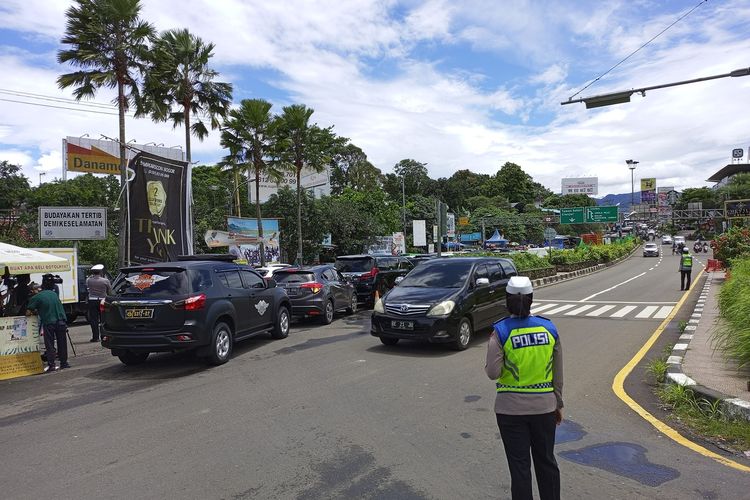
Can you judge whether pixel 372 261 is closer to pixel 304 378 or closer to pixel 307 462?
pixel 304 378

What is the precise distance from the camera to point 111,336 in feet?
26.4

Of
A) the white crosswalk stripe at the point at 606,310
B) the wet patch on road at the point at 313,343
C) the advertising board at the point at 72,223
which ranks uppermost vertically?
the advertising board at the point at 72,223

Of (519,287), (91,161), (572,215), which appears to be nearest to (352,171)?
(572,215)

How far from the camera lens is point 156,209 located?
715 inches

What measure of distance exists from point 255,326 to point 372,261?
25.2 ft

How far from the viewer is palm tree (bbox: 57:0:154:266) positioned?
18297 mm

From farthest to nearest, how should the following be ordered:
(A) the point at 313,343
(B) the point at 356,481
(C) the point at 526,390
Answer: (A) the point at 313,343 → (B) the point at 356,481 → (C) the point at 526,390

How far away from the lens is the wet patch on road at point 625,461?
412 cm

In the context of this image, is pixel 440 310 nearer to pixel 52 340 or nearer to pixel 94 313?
pixel 52 340

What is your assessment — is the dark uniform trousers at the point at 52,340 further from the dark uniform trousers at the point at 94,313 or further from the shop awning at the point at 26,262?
the dark uniform trousers at the point at 94,313

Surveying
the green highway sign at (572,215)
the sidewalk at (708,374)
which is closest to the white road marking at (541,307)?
the sidewalk at (708,374)

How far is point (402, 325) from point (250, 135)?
1954 centimetres

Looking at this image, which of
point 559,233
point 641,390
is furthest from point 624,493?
point 559,233

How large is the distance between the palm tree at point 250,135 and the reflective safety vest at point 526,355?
23.5m
